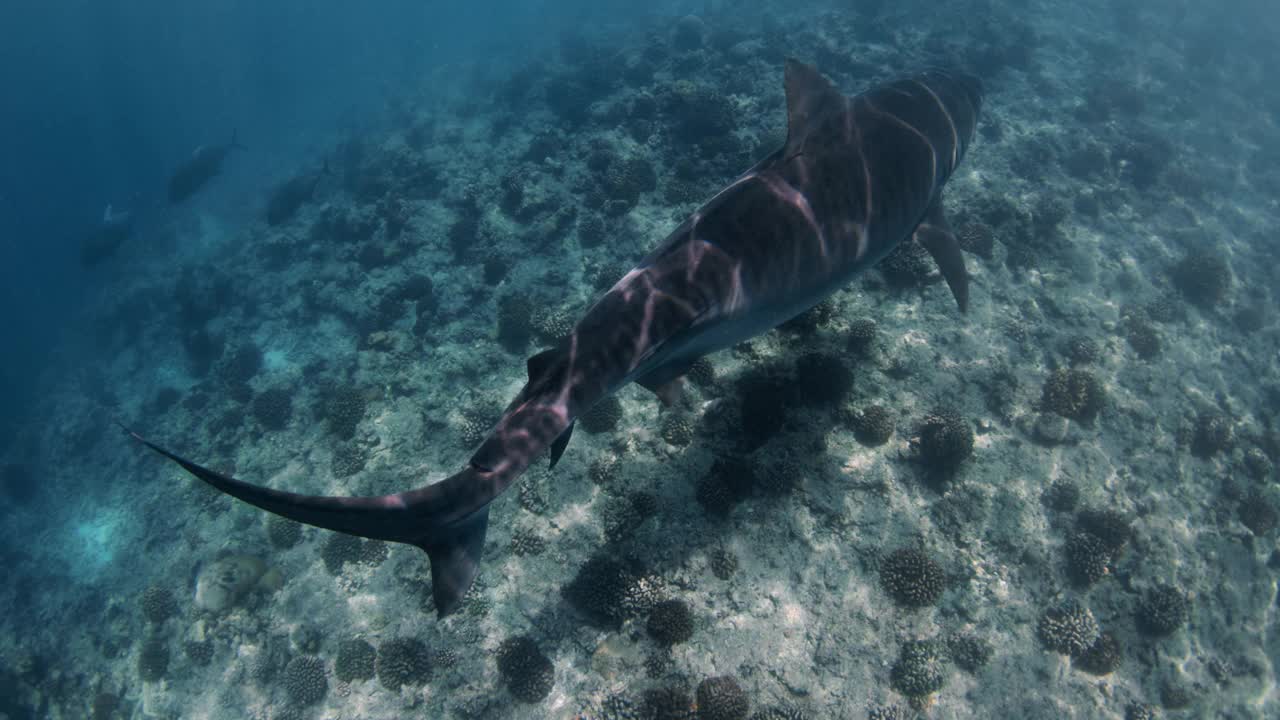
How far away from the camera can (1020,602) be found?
6.26 m

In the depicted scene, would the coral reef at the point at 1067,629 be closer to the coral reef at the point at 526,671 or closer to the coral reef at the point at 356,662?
the coral reef at the point at 526,671

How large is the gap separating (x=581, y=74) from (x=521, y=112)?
12.1 feet

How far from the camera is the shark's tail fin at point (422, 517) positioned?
258 centimetres

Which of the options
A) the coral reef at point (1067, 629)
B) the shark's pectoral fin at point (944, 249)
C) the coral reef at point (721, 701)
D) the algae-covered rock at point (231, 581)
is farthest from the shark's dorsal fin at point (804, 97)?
the algae-covered rock at point (231, 581)

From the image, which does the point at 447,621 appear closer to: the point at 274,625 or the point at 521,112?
the point at 274,625

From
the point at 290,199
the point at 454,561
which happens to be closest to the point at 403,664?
the point at 454,561

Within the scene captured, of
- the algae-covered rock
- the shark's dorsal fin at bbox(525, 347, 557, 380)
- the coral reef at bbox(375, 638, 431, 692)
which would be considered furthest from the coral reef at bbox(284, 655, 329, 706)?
the shark's dorsal fin at bbox(525, 347, 557, 380)

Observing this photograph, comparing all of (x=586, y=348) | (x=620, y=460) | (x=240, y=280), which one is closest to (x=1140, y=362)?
(x=620, y=460)

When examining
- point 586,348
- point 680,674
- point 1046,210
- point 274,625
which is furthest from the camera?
point 1046,210

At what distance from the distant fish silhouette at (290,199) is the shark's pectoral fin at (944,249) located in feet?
71.8

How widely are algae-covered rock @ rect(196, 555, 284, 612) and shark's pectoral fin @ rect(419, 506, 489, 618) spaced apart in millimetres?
7310

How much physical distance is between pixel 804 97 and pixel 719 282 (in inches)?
79.7

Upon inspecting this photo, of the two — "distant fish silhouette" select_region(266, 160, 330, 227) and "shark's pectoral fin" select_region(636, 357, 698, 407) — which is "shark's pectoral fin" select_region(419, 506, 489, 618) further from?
"distant fish silhouette" select_region(266, 160, 330, 227)

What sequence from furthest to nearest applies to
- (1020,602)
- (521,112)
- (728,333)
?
(521,112), (1020,602), (728,333)
